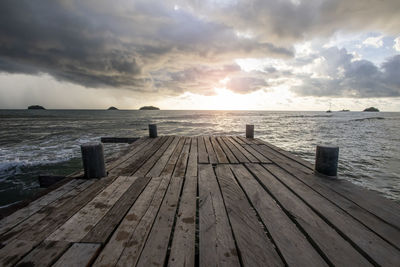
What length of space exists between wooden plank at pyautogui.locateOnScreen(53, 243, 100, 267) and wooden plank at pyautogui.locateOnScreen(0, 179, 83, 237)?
900 millimetres

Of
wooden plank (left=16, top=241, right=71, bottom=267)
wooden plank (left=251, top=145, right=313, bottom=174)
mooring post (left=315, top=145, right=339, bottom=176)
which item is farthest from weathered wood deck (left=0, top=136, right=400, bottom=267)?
wooden plank (left=251, top=145, right=313, bottom=174)

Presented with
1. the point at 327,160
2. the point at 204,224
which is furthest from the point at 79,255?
the point at 327,160

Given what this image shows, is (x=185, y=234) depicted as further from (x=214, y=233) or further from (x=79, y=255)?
(x=79, y=255)

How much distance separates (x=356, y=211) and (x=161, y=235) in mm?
2463

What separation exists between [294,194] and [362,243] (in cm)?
102

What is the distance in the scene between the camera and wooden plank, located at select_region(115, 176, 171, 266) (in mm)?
1443

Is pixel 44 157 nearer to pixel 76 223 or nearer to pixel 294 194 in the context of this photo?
pixel 76 223

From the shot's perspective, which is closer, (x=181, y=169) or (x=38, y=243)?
(x=38, y=243)

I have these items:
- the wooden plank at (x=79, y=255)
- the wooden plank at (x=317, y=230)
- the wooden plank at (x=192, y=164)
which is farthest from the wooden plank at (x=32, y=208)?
the wooden plank at (x=317, y=230)

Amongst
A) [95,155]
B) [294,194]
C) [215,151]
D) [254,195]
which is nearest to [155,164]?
Answer: [95,155]

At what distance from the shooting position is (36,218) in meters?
1.99

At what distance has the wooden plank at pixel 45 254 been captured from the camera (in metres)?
1.40

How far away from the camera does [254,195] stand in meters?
2.60

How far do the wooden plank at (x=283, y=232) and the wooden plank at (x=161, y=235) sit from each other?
1.07 metres
